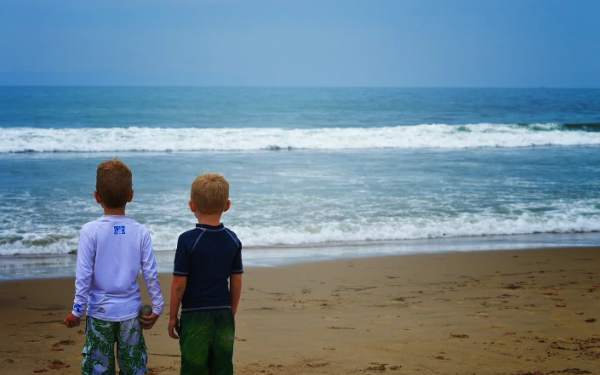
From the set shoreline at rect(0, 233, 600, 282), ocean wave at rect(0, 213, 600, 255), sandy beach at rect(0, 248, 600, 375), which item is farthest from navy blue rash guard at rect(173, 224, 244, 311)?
ocean wave at rect(0, 213, 600, 255)

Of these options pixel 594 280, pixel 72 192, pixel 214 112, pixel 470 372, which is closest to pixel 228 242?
pixel 470 372

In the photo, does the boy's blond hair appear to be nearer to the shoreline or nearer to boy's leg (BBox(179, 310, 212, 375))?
boy's leg (BBox(179, 310, 212, 375))

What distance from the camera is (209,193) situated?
2914 mm

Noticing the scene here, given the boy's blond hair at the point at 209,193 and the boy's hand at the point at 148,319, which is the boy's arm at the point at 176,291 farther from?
the boy's blond hair at the point at 209,193

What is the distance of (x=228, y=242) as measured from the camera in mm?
2973

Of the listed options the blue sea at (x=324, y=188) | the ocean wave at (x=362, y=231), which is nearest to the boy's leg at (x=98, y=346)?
the blue sea at (x=324, y=188)

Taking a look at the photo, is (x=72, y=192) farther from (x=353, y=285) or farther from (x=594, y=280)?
(x=594, y=280)

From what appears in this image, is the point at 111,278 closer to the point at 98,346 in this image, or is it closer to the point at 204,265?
the point at 98,346

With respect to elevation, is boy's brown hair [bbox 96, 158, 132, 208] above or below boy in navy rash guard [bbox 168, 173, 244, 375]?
above

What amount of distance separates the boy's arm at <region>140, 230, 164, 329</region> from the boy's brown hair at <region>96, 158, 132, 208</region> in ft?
0.68

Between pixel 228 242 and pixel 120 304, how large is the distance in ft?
1.83

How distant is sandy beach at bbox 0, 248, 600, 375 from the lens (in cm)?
429

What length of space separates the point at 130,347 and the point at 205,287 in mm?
429

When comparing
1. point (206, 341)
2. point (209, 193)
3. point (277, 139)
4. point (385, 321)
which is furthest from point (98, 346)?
point (277, 139)
